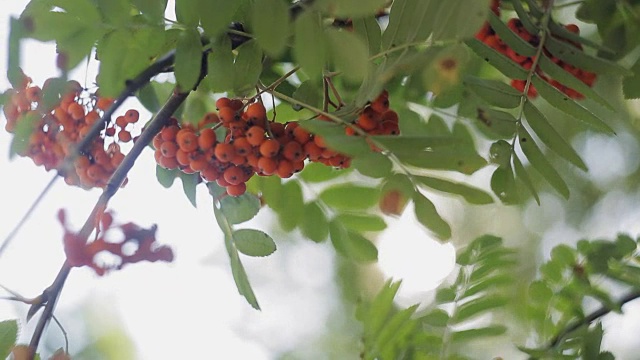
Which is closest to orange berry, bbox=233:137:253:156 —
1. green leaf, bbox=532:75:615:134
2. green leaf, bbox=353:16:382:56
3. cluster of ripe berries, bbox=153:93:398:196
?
cluster of ripe berries, bbox=153:93:398:196

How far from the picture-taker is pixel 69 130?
0.55 meters

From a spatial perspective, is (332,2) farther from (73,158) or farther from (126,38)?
(73,158)

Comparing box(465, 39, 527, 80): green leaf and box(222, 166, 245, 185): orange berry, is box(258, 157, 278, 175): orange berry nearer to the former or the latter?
box(222, 166, 245, 185): orange berry

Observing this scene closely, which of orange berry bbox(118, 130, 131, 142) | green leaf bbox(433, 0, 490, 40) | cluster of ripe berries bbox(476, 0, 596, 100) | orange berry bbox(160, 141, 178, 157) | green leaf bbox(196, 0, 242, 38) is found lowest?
orange berry bbox(118, 130, 131, 142)

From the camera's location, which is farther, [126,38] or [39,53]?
[39,53]

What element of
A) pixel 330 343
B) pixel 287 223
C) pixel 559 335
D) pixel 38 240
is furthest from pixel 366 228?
pixel 330 343

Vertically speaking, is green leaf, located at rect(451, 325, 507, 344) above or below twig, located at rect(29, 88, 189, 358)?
below

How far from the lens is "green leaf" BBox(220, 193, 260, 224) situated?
1.76 ft

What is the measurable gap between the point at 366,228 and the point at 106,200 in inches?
9.3

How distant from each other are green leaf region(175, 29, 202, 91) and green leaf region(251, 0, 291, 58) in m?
0.07

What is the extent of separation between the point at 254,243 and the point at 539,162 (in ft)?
0.72

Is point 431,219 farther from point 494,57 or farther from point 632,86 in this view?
point 632,86

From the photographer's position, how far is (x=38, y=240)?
0.77 metres

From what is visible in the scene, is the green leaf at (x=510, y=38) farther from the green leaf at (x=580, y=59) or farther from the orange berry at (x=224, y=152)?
the orange berry at (x=224, y=152)
